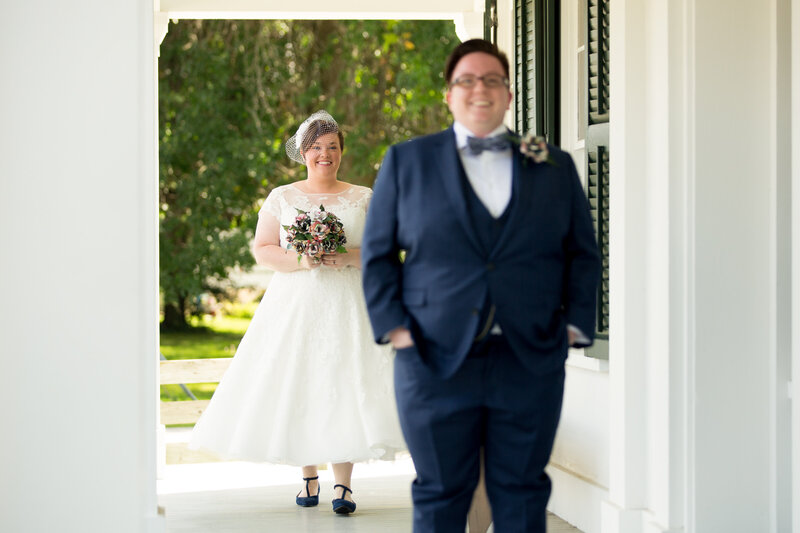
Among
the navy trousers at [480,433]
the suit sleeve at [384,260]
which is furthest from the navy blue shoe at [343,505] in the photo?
the suit sleeve at [384,260]

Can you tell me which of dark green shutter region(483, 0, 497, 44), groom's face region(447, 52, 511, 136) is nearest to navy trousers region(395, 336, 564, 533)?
groom's face region(447, 52, 511, 136)

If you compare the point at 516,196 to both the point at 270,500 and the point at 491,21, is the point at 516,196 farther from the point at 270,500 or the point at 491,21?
the point at 270,500

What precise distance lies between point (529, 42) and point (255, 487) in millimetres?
3351

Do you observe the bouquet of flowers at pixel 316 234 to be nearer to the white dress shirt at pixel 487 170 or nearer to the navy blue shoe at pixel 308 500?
the navy blue shoe at pixel 308 500

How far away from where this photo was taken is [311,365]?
5.70 metres

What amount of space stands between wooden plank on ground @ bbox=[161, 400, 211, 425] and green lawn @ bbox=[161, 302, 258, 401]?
6.18 m

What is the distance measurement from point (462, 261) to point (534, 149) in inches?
15.8

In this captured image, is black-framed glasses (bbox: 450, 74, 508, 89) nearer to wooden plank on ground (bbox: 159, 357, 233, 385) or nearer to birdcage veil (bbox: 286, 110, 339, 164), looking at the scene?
birdcage veil (bbox: 286, 110, 339, 164)

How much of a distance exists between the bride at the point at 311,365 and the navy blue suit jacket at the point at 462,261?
257 centimetres

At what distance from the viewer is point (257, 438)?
5.56m

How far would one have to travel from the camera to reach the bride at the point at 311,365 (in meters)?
5.53

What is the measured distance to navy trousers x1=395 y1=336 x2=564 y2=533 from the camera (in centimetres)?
300

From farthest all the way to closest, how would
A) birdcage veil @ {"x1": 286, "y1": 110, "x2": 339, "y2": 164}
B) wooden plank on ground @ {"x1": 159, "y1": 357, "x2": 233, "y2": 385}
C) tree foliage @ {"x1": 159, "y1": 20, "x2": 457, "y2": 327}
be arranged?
1. tree foliage @ {"x1": 159, "y1": 20, "x2": 457, "y2": 327}
2. wooden plank on ground @ {"x1": 159, "y1": 357, "x2": 233, "y2": 385}
3. birdcage veil @ {"x1": 286, "y1": 110, "x2": 339, "y2": 164}
